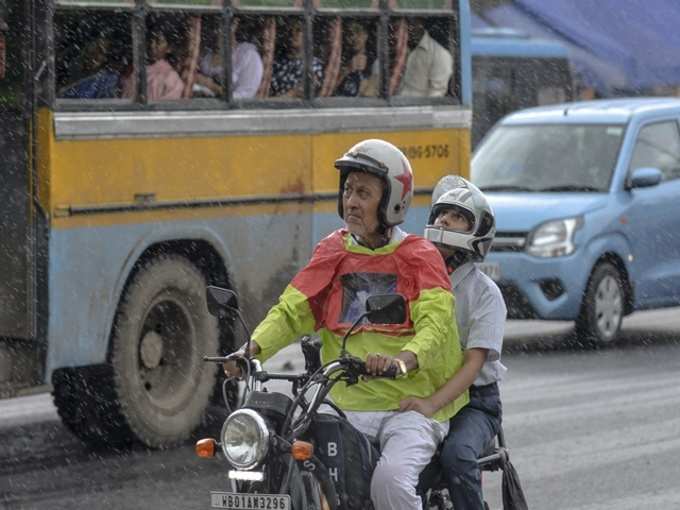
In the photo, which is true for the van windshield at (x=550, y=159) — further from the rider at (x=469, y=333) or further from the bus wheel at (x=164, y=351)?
the rider at (x=469, y=333)

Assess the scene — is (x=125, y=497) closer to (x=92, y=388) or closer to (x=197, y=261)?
(x=92, y=388)

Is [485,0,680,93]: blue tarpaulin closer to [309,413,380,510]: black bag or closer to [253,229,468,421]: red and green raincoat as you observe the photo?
[253,229,468,421]: red and green raincoat

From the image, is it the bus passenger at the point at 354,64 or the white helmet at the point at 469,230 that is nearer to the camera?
the white helmet at the point at 469,230

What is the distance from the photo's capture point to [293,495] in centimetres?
473

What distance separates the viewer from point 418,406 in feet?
17.4

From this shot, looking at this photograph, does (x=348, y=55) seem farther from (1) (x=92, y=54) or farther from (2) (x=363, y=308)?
(2) (x=363, y=308)

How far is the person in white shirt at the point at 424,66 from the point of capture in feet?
39.2

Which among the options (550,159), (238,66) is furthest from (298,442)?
(550,159)

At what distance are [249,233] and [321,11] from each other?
4.91 ft

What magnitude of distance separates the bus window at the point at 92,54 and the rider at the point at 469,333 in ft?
13.1

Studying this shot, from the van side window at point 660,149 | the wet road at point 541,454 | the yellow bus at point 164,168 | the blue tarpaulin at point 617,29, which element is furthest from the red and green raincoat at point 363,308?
the blue tarpaulin at point 617,29

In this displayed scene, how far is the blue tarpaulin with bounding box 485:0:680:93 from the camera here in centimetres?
2358

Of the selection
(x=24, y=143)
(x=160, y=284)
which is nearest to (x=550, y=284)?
(x=160, y=284)

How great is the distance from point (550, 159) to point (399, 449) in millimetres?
10615
